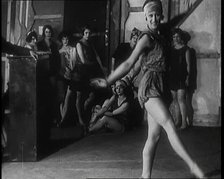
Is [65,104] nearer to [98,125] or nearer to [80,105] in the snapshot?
[80,105]

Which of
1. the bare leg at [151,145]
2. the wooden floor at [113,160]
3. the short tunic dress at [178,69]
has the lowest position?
the wooden floor at [113,160]

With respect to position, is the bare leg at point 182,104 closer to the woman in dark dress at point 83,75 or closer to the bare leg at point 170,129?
the woman in dark dress at point 83,75

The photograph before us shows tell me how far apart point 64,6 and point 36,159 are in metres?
4.32

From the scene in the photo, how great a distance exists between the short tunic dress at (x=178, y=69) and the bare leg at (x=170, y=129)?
272 cm

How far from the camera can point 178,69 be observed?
5.60m

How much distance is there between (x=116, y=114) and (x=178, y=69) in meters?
1.43

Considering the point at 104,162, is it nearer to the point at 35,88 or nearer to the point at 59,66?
the point at 35,88

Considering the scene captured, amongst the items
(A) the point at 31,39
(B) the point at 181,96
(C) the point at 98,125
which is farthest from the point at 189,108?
(A) the point at 31,39

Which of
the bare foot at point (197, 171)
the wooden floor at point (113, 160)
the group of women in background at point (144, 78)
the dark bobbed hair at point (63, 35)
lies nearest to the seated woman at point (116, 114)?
the group of women in background at point (144, 78)

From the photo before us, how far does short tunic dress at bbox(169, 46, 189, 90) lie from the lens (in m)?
5.58

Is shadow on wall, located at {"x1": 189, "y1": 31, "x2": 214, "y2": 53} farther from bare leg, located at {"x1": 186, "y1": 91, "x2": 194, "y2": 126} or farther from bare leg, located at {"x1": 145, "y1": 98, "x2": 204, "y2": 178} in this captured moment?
bare leg, located at {"x1": 145, "y1": 98, "x2": 204, "y2": 178}

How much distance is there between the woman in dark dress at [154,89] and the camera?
2861 millimetres

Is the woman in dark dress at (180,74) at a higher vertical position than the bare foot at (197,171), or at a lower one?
higher

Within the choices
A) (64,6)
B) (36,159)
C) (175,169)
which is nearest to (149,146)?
(175,169)
